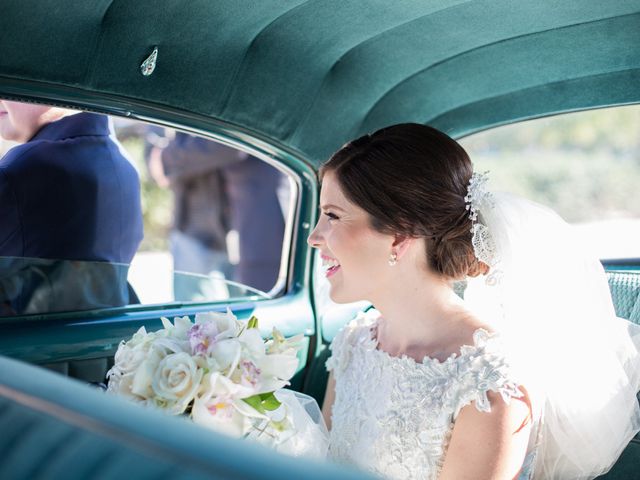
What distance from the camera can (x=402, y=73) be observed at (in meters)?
2.91

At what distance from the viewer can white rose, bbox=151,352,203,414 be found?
1577mm

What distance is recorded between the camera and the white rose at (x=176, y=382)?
1.58 metres

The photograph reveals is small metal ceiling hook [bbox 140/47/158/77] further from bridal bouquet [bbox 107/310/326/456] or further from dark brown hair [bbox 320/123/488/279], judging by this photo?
bridal bouquet [bbox 107/310/326/456]

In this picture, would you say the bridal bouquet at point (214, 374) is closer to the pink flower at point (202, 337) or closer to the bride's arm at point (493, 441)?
the pink flower at point (202, 337)

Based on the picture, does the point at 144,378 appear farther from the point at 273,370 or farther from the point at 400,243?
the point at 400,243

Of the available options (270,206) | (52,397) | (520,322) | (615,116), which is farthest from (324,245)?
(615,116)

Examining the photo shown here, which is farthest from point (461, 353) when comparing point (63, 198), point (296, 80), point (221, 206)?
point (221, 206)

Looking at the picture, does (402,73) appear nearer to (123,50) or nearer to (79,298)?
(123,50)

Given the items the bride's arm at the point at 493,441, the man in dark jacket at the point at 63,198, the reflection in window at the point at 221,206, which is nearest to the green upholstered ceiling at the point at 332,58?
the man in dark jacket at the point at 63,198

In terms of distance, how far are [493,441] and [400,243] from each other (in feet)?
1.97

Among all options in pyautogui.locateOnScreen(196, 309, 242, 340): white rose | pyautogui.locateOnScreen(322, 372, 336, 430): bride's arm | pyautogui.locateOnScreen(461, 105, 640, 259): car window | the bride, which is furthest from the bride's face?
pyautogui.locateOnScreen(461, 105, 640, 259): car window

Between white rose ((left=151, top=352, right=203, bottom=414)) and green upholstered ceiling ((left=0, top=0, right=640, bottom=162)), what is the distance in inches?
34.7

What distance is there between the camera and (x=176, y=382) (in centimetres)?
159

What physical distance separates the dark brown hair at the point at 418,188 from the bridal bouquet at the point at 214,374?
60 cm
